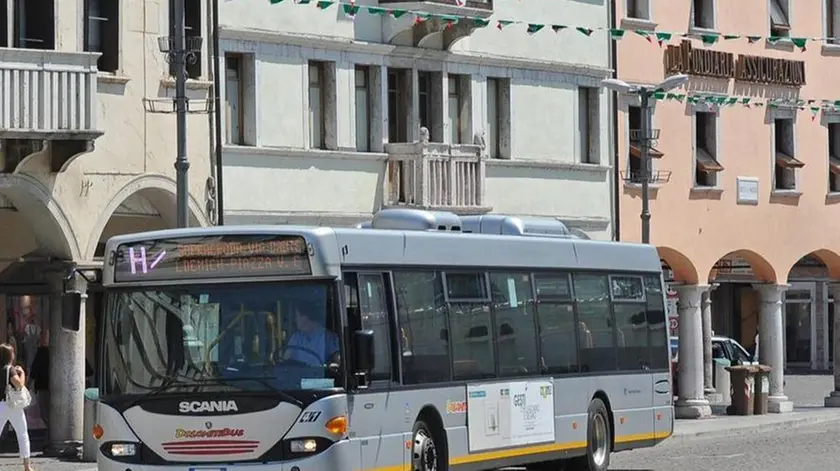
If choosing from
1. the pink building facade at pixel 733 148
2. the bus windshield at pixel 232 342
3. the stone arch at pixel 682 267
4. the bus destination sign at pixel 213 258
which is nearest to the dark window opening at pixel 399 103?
the pink building facade at pixel 733 148

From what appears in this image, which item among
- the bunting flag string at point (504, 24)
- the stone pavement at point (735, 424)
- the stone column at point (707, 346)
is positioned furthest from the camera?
the stone column at point (707, 346)

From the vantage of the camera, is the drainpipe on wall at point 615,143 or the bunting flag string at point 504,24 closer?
the bunting flag string at point 504,24

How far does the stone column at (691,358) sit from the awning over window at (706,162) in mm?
2435

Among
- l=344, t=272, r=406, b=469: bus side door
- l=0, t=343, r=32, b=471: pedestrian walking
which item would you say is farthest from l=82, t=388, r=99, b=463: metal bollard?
l=344, t=272, r=406, b=469: bus side door

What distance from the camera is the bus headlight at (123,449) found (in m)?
20.1

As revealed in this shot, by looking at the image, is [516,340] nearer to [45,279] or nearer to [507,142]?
[45,279]

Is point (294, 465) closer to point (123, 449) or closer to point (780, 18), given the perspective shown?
point (123, 449)

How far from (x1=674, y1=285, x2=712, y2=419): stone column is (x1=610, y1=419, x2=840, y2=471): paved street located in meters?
4.42

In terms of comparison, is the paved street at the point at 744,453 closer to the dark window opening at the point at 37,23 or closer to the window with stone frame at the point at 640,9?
the window with stone frame at the point at 640,9

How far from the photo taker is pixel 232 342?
19875 millimetres

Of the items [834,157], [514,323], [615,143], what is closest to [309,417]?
[514,323]

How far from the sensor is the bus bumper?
19.5 m

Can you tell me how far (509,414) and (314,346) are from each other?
14.6 feet

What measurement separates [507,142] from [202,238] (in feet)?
73.2
